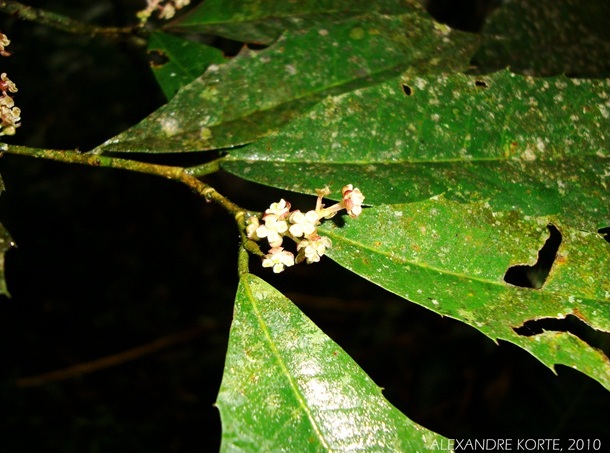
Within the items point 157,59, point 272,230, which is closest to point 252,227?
point 272,230

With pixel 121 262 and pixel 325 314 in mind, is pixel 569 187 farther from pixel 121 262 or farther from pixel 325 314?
pixel 121 262

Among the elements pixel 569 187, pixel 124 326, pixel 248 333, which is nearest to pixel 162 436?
pixel 124 326

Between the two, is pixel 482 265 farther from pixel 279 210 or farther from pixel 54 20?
pixel 54 20

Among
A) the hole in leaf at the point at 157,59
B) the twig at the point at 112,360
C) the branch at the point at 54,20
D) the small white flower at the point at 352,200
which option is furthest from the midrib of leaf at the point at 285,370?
the twig at the point at 112,360

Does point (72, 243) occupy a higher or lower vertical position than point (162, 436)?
higher

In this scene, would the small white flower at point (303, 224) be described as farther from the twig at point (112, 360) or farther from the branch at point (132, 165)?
the twig at point (112, 360)
